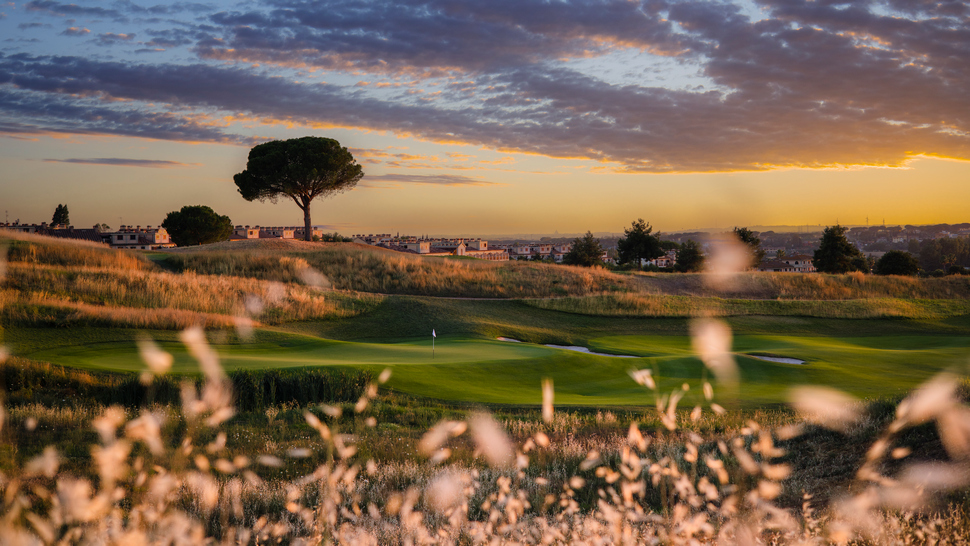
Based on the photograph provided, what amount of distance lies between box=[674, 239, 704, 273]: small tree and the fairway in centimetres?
5583

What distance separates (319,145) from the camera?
5697 cm

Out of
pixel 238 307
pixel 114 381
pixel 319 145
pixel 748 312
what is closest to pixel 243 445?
pixel 114 381

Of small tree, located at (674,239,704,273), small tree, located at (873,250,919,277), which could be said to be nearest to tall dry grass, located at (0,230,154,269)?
small tree, located at (674,239,704,273)

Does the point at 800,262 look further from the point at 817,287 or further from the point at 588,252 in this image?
the point at 817,287

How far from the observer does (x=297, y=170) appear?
Answer: 56.2m

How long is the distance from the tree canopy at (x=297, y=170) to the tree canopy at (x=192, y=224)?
25934 mm

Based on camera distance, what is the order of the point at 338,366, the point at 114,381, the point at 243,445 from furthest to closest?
the point at 338,366
the point at 114,381
the point at 243,445

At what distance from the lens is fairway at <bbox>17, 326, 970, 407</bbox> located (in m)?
12.5

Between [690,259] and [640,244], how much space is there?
6.26 m

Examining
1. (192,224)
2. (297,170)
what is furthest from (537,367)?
(192,224)

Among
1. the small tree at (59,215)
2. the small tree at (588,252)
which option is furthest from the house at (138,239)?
the small tree at (588,252)

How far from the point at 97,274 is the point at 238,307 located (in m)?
5.30

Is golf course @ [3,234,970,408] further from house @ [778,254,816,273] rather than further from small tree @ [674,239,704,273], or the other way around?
house @ [778,254,816,273]

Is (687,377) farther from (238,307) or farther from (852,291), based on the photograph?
(852,291)
